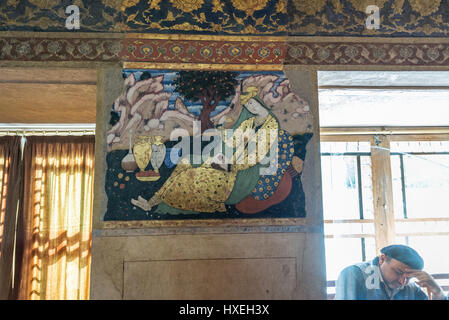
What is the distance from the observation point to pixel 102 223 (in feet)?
7.76

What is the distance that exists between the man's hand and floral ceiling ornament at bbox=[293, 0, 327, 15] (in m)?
2.49

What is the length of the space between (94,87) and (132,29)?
0.60 meters

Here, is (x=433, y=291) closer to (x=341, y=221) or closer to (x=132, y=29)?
(x=341, y=221)

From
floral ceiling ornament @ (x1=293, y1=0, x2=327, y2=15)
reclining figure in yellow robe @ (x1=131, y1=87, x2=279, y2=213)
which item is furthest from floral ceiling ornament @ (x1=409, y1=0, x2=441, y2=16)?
reclining figure in yellow robe @ (x1=131, y1=87, x2=279, y2=213)

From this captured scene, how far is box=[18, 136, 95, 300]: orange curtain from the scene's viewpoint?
4793 millimetres

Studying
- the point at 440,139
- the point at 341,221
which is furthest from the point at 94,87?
the point at 440,139

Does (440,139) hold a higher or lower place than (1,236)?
higher

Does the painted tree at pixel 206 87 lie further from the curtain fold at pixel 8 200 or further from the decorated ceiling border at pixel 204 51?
the curtain fold at pixel 8 200

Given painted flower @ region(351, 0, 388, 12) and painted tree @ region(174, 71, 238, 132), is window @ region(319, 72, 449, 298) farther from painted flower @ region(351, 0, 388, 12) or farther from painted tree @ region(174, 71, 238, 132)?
painted tree @ region(174, 71, 238, 132)

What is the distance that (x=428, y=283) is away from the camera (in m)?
3.04

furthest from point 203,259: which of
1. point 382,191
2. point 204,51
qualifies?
point 382,191

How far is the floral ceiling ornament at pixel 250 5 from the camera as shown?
8.54 feet

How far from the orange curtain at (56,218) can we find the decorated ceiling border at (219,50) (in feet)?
8.87

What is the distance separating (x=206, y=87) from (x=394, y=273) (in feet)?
8.07
